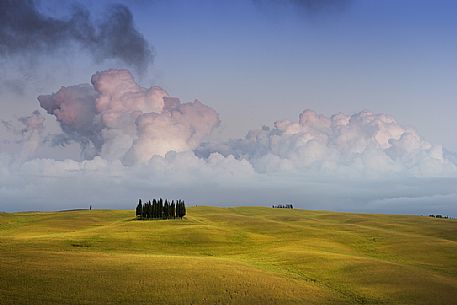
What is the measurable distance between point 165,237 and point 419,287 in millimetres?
52676

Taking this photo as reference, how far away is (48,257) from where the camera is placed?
167 feet

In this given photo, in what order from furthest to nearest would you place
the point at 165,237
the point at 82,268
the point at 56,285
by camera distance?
the point at 165,237 → the point at 82,268 → the point at 56,285

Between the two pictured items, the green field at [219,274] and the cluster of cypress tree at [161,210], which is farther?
the cluster of cypress tree at [161,210]

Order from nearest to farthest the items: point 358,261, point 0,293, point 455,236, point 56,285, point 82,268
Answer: point 0,293 → point 56,285 → point 82,268 → point 358,261 → point 455,236

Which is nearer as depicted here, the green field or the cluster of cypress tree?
the green field

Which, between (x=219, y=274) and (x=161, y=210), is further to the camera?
(x=161, y=210)

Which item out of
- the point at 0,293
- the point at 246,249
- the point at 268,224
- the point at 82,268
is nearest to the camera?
the point at 0,293

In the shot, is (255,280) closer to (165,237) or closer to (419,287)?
(419,287)

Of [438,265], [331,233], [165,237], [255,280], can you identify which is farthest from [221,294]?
[331,233]

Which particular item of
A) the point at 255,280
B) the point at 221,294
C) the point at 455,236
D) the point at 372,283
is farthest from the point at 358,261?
the point at 455,236

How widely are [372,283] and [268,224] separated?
254 ft

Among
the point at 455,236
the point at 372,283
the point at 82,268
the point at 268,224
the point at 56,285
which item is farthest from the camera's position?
the point at 268,224

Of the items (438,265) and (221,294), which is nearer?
(221,294)

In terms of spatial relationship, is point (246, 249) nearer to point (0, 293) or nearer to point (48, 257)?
point (48, 257)
